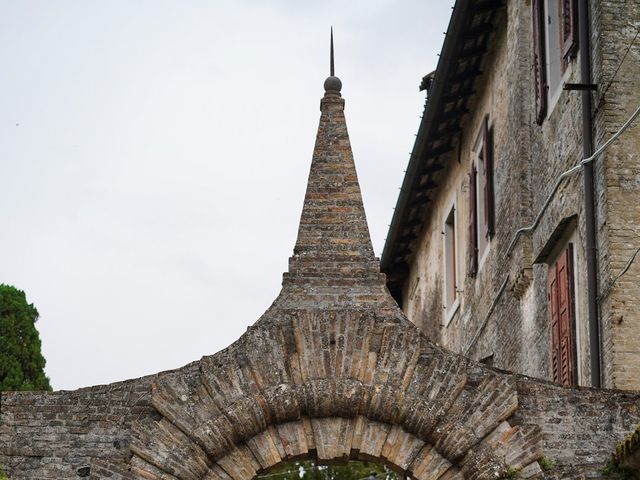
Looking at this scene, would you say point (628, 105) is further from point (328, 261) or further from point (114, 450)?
point (114, 450)

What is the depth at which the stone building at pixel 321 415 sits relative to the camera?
39.0 ft

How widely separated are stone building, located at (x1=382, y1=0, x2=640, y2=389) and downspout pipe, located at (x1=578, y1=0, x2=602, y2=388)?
12mm

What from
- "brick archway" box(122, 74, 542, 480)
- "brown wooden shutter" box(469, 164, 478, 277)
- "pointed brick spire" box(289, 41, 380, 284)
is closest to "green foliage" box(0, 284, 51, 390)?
"brown wooden shutter" box(469, 164, 478, 277)

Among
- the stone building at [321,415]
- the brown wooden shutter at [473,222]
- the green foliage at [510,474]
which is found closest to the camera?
the green foliage at [510,474]

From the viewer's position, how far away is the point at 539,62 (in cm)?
1741

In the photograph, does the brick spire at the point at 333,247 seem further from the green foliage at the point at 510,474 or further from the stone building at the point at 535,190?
the stone building at the point at 535,190

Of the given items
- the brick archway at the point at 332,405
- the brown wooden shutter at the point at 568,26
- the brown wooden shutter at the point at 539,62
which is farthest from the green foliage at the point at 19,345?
the brick archway at the point at 332,405

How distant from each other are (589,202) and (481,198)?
5.69 meters

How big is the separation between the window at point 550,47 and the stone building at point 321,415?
16.1 feet

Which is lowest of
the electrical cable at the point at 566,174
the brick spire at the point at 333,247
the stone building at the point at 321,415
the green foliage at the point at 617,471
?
the green foliage at the point at 617,471

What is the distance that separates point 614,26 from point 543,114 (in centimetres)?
216

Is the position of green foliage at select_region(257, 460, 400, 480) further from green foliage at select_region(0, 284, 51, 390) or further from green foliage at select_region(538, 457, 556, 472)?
green foliage at select_region(0, 284, 51, 390)

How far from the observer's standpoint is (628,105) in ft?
49.2

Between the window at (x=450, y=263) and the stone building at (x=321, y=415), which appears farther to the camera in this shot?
the window at (x=450, y=263)
